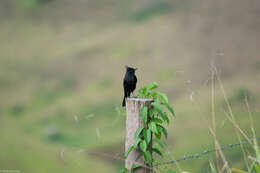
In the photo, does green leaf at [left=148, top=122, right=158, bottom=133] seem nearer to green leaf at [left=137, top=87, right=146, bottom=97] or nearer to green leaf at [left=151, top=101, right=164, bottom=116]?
green leaf at [left=151, top=101, right=164, bottom=116]

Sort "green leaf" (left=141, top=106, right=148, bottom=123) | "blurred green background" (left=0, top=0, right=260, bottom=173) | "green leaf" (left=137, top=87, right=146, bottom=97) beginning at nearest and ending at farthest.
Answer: "green leaf" (left=141, top=106, right=148, bottom=123) → "green leaf" (left=137, top=87, right=146, bottom=97) → "blurred green background" (left=0, top=0, right=260, bottom=173)

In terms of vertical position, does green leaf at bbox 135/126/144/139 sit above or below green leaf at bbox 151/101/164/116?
below

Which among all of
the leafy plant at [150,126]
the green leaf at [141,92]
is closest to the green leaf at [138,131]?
the leafy plant at [150,126]

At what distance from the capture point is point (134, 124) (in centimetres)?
235

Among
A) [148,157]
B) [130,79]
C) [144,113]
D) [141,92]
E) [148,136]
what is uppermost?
[130,79]

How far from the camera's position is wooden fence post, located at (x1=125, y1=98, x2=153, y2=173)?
233 cm

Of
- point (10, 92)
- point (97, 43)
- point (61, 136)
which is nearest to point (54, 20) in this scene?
point (97, 43)

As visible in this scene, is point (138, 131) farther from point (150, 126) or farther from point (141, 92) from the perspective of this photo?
point (141, 92)

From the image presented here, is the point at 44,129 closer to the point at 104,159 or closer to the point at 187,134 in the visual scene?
the point at 104,159

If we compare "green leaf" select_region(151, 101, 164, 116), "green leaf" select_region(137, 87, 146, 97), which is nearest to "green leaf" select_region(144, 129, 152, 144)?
"green leaf" select_region(151, 101, 164, 116)

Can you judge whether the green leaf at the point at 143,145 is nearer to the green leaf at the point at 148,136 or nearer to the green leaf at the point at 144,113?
the green leaf at the point at 148,136

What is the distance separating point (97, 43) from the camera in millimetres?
16031

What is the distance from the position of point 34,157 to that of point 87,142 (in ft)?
5.97

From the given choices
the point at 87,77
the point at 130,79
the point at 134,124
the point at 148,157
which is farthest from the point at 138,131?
the point at 87,77
